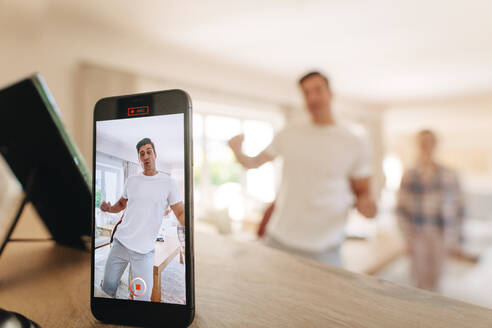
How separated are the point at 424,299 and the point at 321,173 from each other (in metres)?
0.66

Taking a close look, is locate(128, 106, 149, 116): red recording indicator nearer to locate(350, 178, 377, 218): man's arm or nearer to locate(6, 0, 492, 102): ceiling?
locate(350, 178, 377, 218): man's arm

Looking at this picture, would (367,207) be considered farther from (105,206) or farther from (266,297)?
(105,206)

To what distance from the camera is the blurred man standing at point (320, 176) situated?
92 centimetres

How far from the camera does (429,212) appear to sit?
205 cm

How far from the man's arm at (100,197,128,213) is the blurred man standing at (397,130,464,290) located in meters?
2.31

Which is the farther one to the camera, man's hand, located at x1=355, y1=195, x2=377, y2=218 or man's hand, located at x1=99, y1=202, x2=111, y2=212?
man's hand, located at x1=355, y1=195, x2=377, y2=218

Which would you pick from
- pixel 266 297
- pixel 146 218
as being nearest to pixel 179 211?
pixel 146 218

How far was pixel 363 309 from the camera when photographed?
Answer: 0.27 m

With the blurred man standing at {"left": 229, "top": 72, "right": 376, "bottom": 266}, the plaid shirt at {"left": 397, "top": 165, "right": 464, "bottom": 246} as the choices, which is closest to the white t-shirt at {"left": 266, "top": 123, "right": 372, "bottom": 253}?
the blurred man standing at {"left": 229, "top": 72, "right": 376, "bottom": 266}

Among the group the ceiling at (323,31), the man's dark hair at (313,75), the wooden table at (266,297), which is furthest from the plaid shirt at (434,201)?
the wooden table at (266,297)

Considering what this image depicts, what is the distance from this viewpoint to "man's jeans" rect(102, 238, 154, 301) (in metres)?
0.25

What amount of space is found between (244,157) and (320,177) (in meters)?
0.52

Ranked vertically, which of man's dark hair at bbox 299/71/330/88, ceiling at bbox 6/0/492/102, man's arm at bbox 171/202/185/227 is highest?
ceiling at bbox 6/0/492/102

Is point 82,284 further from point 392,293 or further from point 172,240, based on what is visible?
point 392,293
